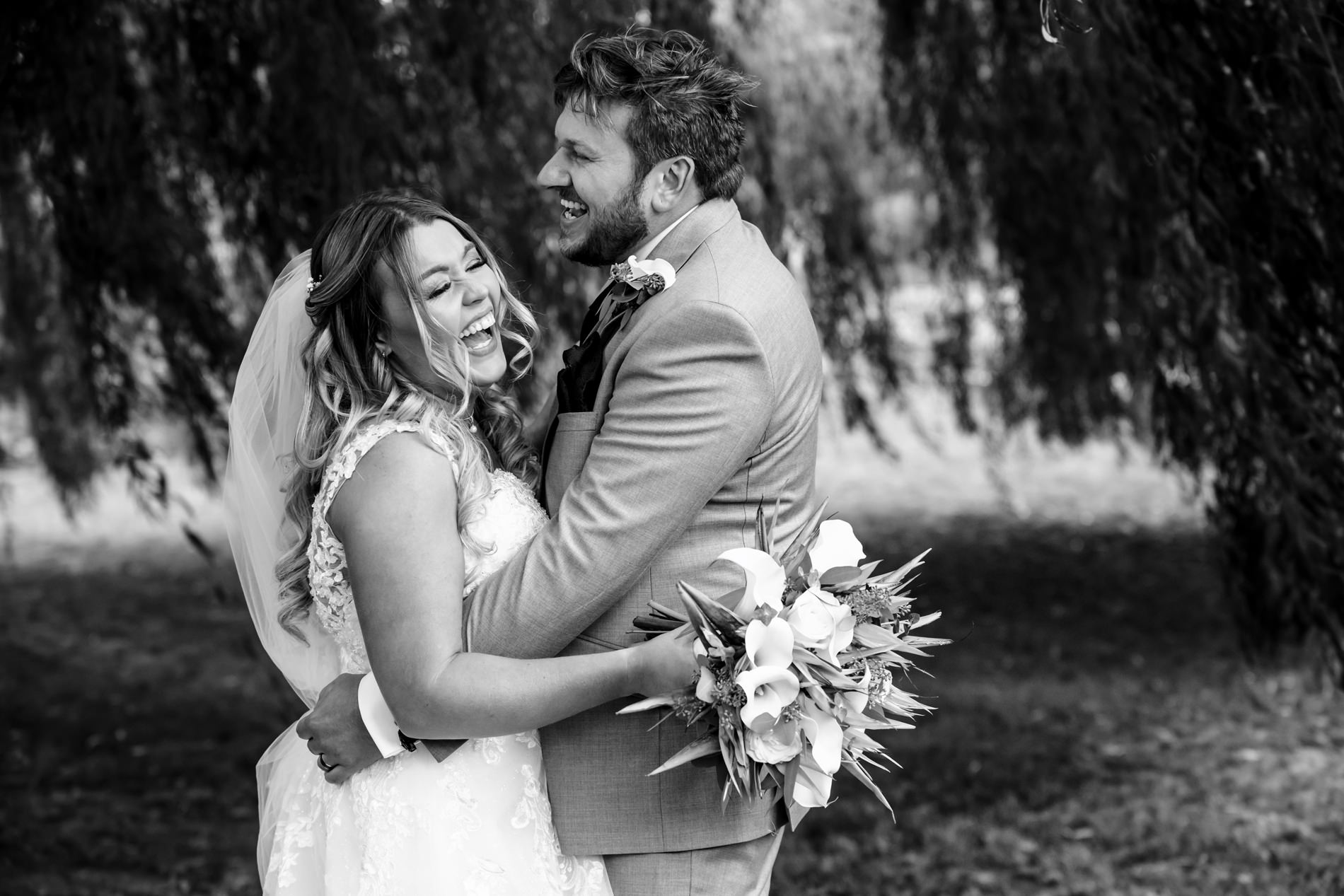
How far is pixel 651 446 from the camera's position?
2047mm

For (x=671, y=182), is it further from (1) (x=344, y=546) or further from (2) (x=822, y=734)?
(2) (x=822, y=734)

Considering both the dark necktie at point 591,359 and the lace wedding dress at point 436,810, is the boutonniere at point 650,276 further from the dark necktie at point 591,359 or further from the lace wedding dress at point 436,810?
the lace wedding dress at point 436,810

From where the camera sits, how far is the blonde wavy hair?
2240 millimetres

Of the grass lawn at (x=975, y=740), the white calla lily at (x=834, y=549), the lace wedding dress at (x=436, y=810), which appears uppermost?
the white calla lily at (x=834, y=549)

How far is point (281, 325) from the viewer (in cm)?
253

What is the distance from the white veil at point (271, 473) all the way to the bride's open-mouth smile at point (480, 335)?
35 cm

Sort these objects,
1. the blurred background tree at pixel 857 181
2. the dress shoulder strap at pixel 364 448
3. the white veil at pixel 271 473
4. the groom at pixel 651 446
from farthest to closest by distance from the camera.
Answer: the blurred background tree at pixel 857 181 < the white veil at pixel 271 473 < the dress shoulder strap at pixel 364 448 < the groom at pixel 651 446

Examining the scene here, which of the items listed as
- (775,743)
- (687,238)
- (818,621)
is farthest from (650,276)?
(775,743)

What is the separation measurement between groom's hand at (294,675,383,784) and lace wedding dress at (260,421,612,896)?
3 centimetres

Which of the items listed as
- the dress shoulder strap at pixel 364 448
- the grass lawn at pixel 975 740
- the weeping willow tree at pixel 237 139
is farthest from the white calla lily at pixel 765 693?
A: the grass lawn at pixel 975 740

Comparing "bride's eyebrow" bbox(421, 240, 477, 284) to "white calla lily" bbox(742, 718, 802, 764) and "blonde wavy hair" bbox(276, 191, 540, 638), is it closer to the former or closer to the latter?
"blonde wavy hair" bbox(276, 191, 540, 638)

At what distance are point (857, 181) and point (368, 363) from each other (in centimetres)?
561

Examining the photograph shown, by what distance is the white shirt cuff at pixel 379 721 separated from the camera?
86.1 inches

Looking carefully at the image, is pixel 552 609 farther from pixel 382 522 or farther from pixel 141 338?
pixel 141 338
